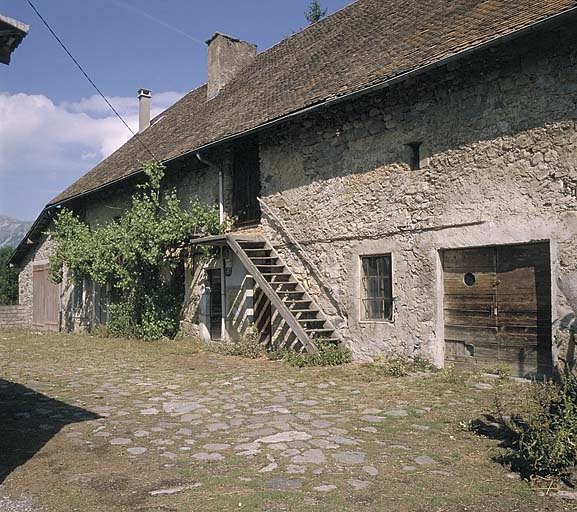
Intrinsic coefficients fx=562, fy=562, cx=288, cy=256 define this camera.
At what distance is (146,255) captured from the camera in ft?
43.7

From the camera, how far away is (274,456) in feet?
15.9

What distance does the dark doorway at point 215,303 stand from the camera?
13.1 metres

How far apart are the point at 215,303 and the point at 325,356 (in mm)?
4375

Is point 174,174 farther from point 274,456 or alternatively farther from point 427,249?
point 274,456

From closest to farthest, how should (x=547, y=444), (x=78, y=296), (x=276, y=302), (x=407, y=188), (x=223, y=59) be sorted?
(x=547, y=444)
(x=407, y=188)
(x=276, y=302)
(x=223, y=59)
(x=78, y=296)

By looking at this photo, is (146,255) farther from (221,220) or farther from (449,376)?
(449,376)

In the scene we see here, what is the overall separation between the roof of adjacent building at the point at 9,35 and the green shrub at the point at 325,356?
652 centimetres

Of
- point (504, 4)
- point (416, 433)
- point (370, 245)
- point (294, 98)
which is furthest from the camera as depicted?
point (294, 98)

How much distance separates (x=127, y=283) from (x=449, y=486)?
11487 millimetres

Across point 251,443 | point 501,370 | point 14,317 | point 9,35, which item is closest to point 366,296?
point 501,370

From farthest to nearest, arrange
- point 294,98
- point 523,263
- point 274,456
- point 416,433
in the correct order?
point 294,98
point 523,263
point 416,433
point 274,456

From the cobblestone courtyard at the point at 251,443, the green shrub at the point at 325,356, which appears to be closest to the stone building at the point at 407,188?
the green shrub at the point at 325,356

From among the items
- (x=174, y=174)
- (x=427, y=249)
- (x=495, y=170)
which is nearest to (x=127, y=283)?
(x=174, y=174)

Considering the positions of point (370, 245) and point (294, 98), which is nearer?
point (370, 245)
